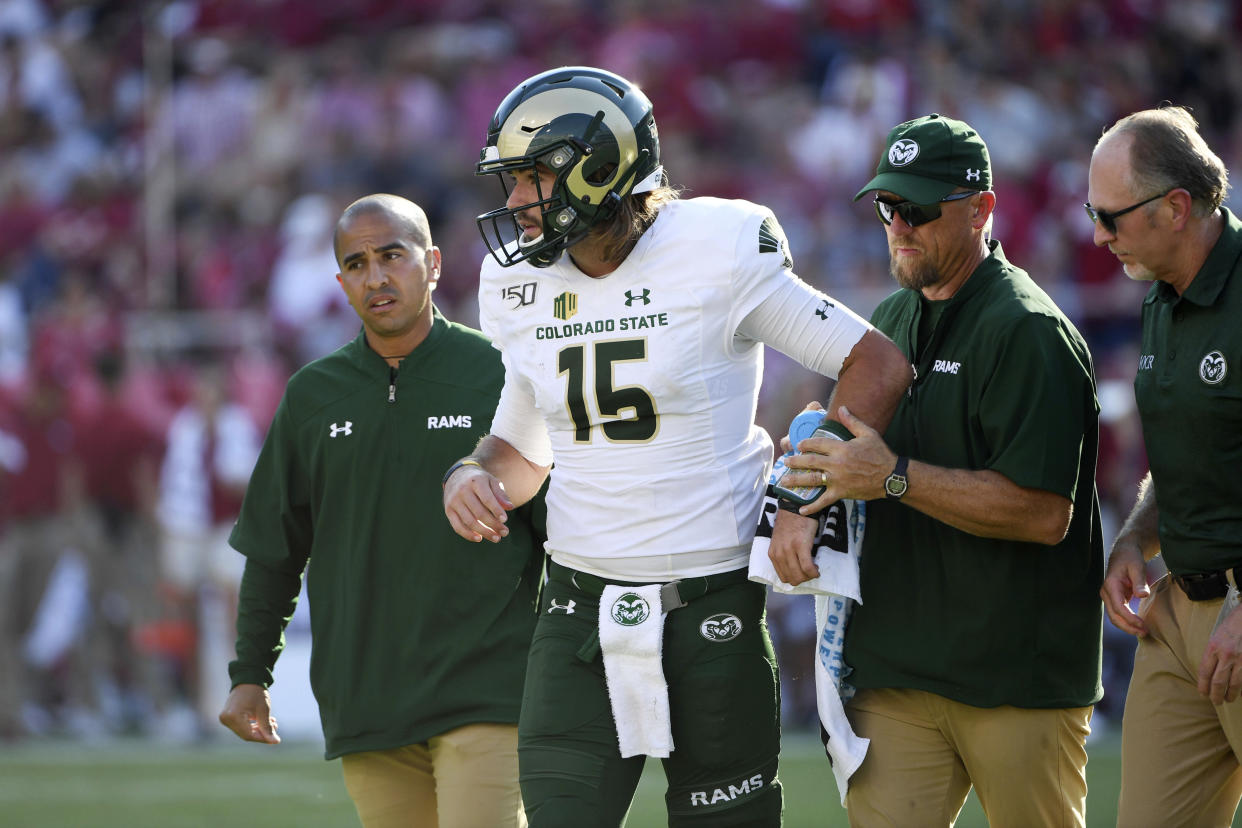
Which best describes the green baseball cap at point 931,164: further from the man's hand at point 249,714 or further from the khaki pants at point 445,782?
the man's hand at point 249,714

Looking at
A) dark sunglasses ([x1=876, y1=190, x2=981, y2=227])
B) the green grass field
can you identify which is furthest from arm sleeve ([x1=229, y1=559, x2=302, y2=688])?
the green grass field

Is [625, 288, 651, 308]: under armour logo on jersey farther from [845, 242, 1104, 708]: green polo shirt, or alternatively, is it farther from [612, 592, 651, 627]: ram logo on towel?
[845, 242, 1104, 708]: green polo shirt

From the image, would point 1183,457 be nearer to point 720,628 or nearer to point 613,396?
point 720,628

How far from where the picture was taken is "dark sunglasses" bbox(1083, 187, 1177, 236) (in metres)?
3.87

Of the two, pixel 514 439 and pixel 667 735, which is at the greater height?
pixel 514 439

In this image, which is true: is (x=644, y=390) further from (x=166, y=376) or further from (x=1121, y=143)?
(x=166, y=376)

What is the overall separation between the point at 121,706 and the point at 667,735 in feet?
27.4

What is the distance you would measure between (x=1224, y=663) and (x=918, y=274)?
1.23 m

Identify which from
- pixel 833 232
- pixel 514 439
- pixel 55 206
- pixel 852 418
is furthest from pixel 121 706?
pixel 852 418

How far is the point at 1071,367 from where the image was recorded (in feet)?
12.8

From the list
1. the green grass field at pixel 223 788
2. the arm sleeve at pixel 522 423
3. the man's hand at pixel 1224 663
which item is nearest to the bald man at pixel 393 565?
the arm sleeve at pixel 522 423

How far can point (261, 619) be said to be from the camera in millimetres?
4977

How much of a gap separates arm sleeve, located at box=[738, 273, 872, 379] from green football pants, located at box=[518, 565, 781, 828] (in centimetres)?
59

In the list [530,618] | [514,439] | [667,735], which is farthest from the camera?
[530,618]
